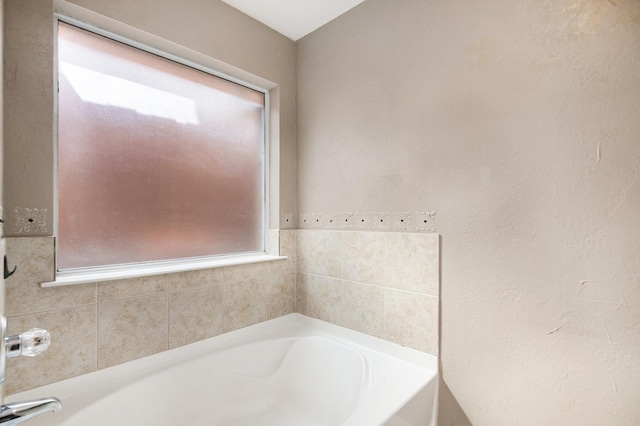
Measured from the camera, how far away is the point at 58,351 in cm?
121

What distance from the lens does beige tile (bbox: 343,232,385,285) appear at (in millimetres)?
1658

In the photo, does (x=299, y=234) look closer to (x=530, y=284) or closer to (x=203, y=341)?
(x=203, y=341)

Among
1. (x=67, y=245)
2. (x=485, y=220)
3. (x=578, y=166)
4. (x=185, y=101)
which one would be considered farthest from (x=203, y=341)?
(x=578, y=166)

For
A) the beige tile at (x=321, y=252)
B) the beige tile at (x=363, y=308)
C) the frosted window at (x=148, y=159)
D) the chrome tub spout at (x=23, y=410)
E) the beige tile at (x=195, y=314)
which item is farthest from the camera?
the beige tile at (x=321, y=252)

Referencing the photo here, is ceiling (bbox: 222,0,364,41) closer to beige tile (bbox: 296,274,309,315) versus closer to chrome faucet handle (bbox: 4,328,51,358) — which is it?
beige tile (bbox: 296,274,309,315)

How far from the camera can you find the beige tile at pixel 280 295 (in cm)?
194

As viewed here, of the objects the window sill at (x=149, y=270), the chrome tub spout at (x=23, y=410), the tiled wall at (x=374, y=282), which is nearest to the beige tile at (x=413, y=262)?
the tiled wall at (x=374, y=282)

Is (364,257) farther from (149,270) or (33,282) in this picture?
(33,282)

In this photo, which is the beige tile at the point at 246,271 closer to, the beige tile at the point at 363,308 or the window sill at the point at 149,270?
the window sill at the point at 149,270

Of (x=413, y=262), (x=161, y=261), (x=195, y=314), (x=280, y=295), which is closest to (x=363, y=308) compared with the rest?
(x=413, y=262)

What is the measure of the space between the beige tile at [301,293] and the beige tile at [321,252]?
0.16 feet

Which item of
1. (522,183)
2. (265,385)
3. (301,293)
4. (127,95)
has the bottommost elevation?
(265,385)

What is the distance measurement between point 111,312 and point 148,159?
777 mm

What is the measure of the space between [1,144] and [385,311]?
1.76 m
